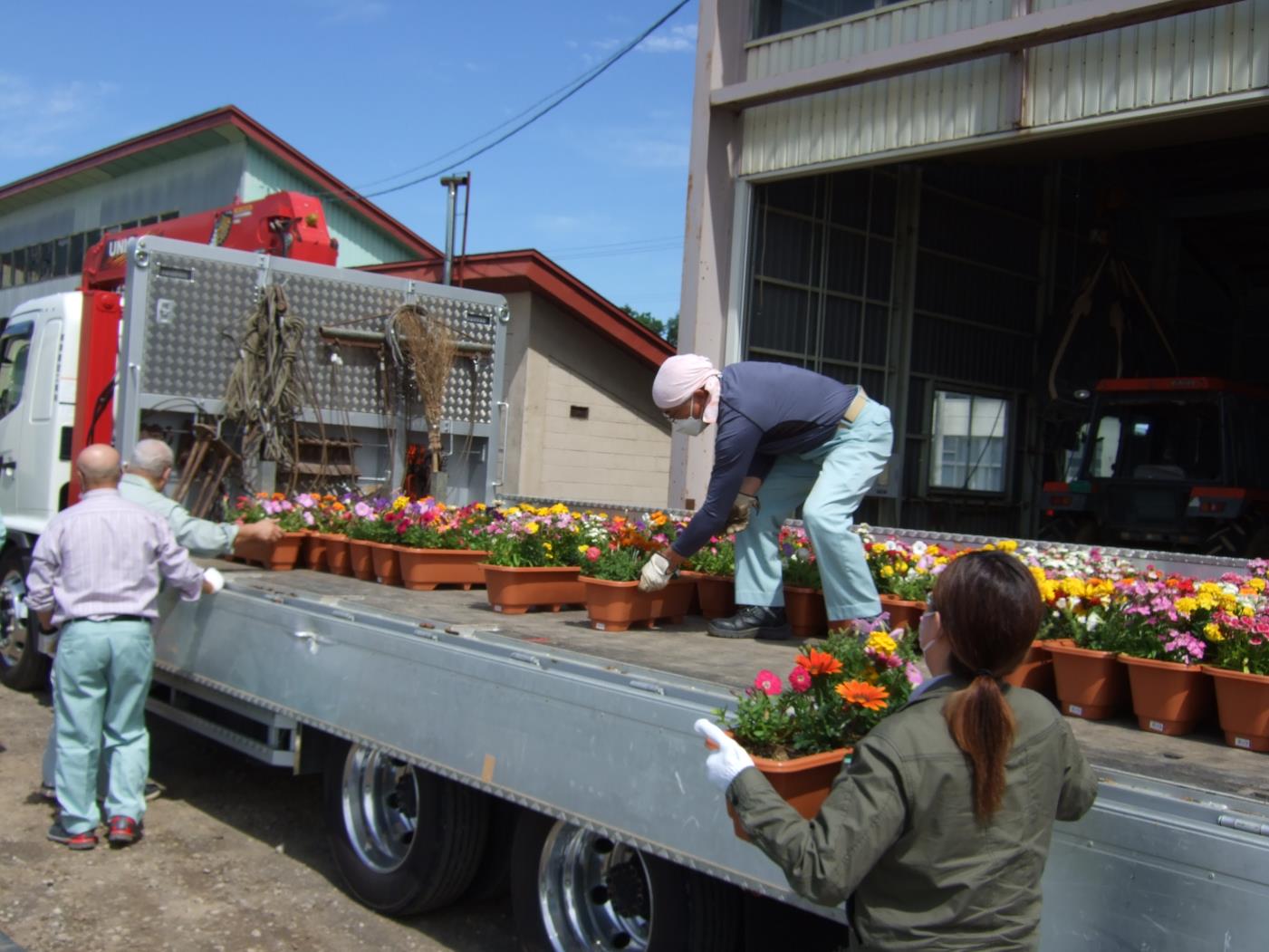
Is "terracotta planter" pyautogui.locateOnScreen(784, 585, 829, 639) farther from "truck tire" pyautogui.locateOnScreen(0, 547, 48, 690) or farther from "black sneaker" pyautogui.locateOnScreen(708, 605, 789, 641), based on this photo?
"truck tire" pyautogui.locateOnScreen(0, 547, 48, 690)

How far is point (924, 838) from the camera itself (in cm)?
206

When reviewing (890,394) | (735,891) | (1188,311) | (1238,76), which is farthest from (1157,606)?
(1188,311)

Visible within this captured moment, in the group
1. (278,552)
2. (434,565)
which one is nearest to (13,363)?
(278,552)

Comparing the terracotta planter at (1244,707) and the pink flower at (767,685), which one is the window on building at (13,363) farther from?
the terracotta planter at (1244,707)

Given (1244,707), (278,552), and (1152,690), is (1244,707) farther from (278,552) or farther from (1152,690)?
(278,552)

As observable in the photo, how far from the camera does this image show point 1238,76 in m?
8.74

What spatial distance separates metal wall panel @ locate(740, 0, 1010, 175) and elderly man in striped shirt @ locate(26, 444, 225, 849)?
759 centimetres

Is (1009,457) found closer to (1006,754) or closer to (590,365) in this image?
(590,365)

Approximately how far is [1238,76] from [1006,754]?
824 centimetres

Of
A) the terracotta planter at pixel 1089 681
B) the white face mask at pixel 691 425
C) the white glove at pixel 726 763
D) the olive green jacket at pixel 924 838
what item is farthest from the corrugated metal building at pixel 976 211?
the white glove at pixel 726 763

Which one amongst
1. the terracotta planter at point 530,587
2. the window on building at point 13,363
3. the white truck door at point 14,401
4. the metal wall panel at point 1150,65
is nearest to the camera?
the terracotta planter at point 530,587

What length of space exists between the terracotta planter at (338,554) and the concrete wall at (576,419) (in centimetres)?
771

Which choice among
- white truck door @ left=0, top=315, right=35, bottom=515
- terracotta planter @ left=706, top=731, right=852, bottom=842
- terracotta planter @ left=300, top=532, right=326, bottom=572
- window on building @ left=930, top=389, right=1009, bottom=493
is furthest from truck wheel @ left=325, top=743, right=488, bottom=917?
window on building @ left=930, top=389, right=1009, bottom=493

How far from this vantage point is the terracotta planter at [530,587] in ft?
16.0
